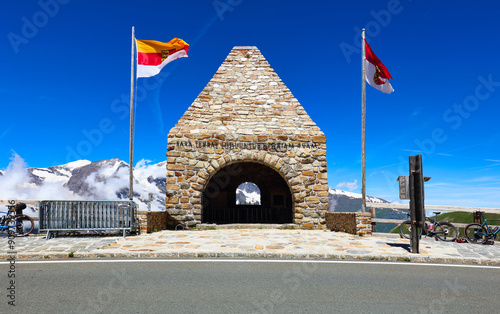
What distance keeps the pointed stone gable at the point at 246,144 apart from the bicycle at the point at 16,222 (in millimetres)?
4836

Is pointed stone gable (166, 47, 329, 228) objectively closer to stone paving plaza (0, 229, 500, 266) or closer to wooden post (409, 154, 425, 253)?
stone paving plaza (0, 229, 500, 266)

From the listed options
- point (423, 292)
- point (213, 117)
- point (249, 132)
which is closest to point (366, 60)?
point (249, 132)

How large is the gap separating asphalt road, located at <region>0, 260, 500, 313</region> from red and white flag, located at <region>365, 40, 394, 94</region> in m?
8.81

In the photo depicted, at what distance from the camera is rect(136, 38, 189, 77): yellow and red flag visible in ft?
44.6

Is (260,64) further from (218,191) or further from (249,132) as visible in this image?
(218,191)

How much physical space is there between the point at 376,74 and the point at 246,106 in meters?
5.59

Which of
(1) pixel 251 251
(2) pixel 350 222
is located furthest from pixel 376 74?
(1) pixel 251 251

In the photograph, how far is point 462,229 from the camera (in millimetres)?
10758

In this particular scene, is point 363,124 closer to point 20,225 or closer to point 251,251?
point 251,251

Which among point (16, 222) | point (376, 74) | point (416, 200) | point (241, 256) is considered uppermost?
point (376, 74)

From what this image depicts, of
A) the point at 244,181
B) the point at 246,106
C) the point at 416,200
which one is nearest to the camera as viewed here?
the point at 416,200

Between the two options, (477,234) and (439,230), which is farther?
(439,230)

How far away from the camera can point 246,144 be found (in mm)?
14102

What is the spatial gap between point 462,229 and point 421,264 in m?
5.08
